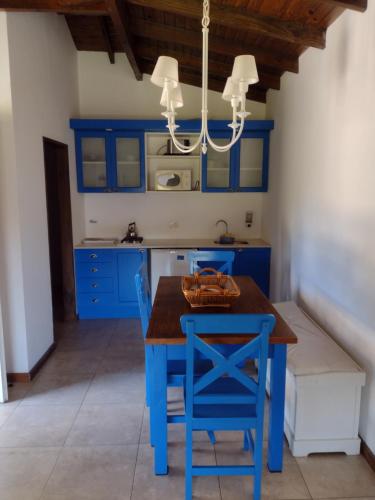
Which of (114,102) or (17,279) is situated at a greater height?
(114,102)

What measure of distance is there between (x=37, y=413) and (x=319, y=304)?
2.18m

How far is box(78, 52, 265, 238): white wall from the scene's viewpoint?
4375mm

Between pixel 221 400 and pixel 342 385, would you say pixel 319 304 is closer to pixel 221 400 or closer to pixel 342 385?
pixel 342 385

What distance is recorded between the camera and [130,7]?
3.16m

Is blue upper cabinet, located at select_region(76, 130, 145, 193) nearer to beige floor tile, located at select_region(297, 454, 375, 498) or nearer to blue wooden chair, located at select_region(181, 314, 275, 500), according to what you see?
blue wooden chair, located at select_region(181, 314, 275, 500)

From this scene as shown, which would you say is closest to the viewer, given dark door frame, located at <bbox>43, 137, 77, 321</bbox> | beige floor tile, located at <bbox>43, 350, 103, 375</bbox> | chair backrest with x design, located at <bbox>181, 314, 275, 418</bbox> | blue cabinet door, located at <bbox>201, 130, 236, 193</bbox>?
chair backrest with x design, located at <bbox>181, 314, 275, 418</bbox>

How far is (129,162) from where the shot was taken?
4285 mm

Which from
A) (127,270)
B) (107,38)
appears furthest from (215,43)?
(127,270)

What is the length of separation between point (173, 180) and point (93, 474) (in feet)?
10.4

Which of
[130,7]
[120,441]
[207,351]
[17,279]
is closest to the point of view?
[207,351]

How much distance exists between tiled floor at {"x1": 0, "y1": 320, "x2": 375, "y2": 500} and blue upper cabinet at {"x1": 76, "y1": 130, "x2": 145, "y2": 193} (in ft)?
7.35

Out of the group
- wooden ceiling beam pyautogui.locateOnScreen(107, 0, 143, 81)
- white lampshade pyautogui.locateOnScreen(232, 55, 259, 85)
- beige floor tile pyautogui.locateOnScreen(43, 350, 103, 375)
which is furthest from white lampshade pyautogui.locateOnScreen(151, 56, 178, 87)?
beige floor tile pyautogui.locateOnScreen(43, 350, 103, 375)

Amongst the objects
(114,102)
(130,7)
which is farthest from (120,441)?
(114,102)

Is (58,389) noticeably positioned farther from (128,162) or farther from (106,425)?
(128,162)
